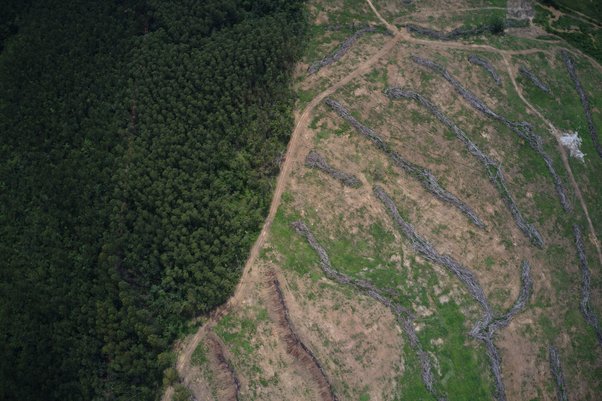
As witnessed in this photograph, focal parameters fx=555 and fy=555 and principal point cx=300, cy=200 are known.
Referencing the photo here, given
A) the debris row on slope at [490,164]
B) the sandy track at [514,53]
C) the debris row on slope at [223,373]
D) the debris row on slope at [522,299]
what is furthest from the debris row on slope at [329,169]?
the sandy track at [514,53]

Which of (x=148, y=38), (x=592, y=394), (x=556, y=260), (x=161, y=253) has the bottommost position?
(x=592, y=394)

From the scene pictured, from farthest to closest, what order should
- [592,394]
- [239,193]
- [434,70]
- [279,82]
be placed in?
1. [434,70]
2. [279,82]
3. [239,193]
4. [592,394]

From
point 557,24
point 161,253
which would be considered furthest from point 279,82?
point 557,24

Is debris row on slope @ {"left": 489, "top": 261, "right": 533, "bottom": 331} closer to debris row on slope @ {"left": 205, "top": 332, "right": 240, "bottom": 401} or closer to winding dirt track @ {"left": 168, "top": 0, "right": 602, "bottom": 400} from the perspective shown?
winding dirt track @ {"left": 168, "top": 0, "right": 602, "bottom": 400}

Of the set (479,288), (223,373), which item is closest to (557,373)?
(479,288)

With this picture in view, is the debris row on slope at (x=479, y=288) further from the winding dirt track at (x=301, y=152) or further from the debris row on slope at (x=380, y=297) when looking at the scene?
the winding dirt track at (x=301, y=152)

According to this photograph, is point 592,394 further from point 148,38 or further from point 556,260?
point 148,38

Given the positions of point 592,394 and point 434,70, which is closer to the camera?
point 592,394
